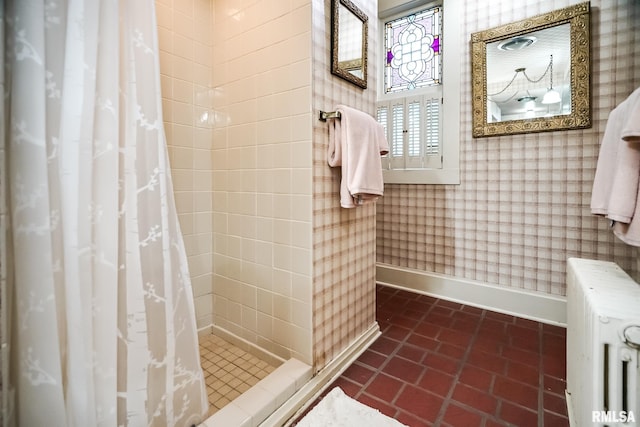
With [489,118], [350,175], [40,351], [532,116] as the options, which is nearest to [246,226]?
[350,175]

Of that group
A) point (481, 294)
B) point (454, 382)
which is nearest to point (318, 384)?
point (454, 382)

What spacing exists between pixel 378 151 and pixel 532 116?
4.11 feet

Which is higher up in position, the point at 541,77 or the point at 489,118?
the point at 541,77

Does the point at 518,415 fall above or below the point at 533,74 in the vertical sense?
below

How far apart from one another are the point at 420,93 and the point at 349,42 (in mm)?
1157

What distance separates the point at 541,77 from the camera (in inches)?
78.4

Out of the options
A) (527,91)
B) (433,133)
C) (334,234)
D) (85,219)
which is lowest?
(334,234)

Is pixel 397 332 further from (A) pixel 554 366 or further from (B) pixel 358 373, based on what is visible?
(A) pixel 554 366

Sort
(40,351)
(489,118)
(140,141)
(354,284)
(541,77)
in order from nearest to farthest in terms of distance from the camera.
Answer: (40,351)
(140,141)
(354,284)
(541,77)
(489,118)

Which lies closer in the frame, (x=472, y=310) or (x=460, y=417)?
(x=460, y=417)

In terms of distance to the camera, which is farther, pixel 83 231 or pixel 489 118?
pixel 489 118

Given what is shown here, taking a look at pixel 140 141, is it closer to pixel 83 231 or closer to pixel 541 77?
pixel 83 231

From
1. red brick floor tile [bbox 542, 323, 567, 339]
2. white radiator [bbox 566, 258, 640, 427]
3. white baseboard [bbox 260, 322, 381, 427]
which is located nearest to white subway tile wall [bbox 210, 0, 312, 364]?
white baseboard [bbox 260, 322, 381, 427]

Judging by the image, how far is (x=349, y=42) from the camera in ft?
5.15
